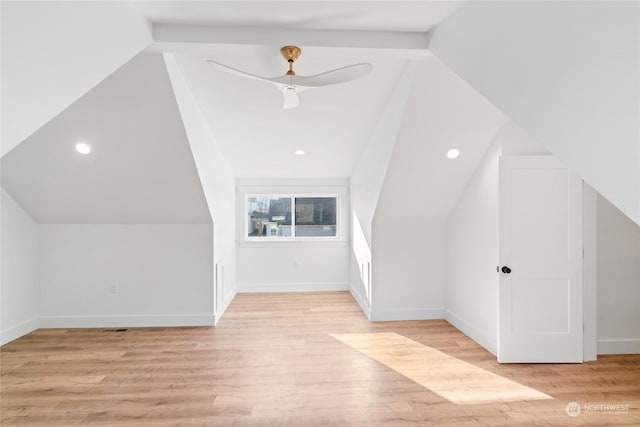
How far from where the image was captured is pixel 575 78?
115 centimetres

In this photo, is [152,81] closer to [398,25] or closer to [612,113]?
[398,25]

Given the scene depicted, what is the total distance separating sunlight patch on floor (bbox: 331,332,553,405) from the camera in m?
2.52

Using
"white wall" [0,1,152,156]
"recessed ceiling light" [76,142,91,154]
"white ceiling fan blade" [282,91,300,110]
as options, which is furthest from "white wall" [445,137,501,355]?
"recessed ceiling light" [76,142,91,154]

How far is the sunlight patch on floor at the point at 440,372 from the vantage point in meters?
2.52

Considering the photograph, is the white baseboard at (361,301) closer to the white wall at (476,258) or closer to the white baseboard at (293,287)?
the white baseboard at (293,287)

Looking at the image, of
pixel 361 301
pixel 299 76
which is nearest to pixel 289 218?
pixel 361 301

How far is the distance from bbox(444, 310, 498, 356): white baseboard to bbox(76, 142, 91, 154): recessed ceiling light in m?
4.33

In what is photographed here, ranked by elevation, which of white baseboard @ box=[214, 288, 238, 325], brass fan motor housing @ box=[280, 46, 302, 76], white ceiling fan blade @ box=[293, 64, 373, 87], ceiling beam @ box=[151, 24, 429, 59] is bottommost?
white baseboard @ box=[214, 288, 238, 325]

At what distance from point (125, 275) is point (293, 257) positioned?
2721mm

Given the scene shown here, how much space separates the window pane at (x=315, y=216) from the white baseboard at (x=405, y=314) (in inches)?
88.2

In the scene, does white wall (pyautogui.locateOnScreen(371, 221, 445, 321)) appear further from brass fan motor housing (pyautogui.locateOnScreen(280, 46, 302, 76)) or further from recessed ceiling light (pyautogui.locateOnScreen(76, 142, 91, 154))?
recessed ceiling light (pyautogui.locateOnScreen(76, 142, 91, 154))

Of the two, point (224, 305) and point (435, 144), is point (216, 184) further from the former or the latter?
point (435, 144)

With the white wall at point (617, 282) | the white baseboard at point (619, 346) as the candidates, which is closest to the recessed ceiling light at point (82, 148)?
the white wall at point (617, 282)
